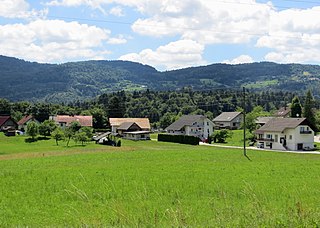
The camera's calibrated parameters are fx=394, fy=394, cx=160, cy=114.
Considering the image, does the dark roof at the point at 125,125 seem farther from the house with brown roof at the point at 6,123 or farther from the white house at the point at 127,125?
the house with brown roof at the point at 6,123

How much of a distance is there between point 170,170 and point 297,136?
39805mm

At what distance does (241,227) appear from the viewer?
6.82m

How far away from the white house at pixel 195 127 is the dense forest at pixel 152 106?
932 inches

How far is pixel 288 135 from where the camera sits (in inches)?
2466

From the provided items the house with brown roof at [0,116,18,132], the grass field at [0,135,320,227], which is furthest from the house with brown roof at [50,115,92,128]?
the grass field at [0,135,320,227]

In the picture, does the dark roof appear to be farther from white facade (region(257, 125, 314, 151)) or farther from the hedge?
white facade (region(257, 125, 314, 151))

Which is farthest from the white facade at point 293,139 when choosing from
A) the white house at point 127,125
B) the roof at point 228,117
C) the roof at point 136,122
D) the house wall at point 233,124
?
the roof at point 228,117

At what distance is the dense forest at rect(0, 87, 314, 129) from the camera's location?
115438 millimetres

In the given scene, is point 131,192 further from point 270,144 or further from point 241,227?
point 270,144

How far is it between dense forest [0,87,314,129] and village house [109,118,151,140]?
6.91 metres

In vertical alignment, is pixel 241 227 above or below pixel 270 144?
above

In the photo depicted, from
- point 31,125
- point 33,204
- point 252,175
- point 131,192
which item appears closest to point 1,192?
point 33,204

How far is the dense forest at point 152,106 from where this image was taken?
11544 centimetres

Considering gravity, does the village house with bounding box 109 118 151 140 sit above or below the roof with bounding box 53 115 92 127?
below
